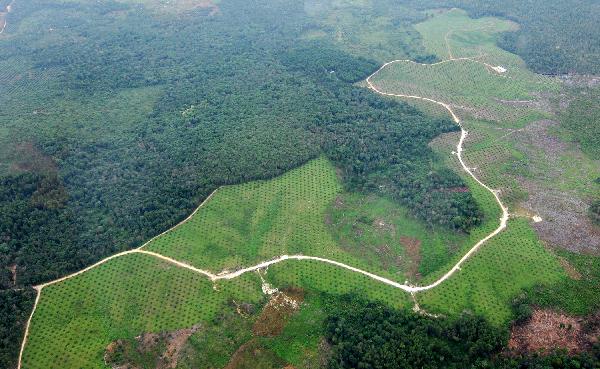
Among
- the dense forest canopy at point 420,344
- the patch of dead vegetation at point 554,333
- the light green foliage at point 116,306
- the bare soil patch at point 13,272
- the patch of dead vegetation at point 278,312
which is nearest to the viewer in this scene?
the dense forest canopy at point 420,344

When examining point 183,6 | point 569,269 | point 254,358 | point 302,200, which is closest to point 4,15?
point 183,6

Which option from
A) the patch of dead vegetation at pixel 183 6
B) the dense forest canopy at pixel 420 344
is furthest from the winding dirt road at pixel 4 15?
the dense forest canopy at pixel 420 344

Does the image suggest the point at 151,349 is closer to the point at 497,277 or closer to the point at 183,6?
the point at 497,277

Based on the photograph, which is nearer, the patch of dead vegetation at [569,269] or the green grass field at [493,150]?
the green grass field at [493,150]

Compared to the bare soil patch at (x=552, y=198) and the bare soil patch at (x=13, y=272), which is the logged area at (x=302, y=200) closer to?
the bare soil patch at (x=13, y=272)

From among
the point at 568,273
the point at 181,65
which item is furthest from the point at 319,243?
the point at 181,65

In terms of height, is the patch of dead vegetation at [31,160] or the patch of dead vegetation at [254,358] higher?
the patch of dead vegetation at [31,160]

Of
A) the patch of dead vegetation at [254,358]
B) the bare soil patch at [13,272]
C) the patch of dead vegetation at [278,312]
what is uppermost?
the bare soil patch at [13,272]
